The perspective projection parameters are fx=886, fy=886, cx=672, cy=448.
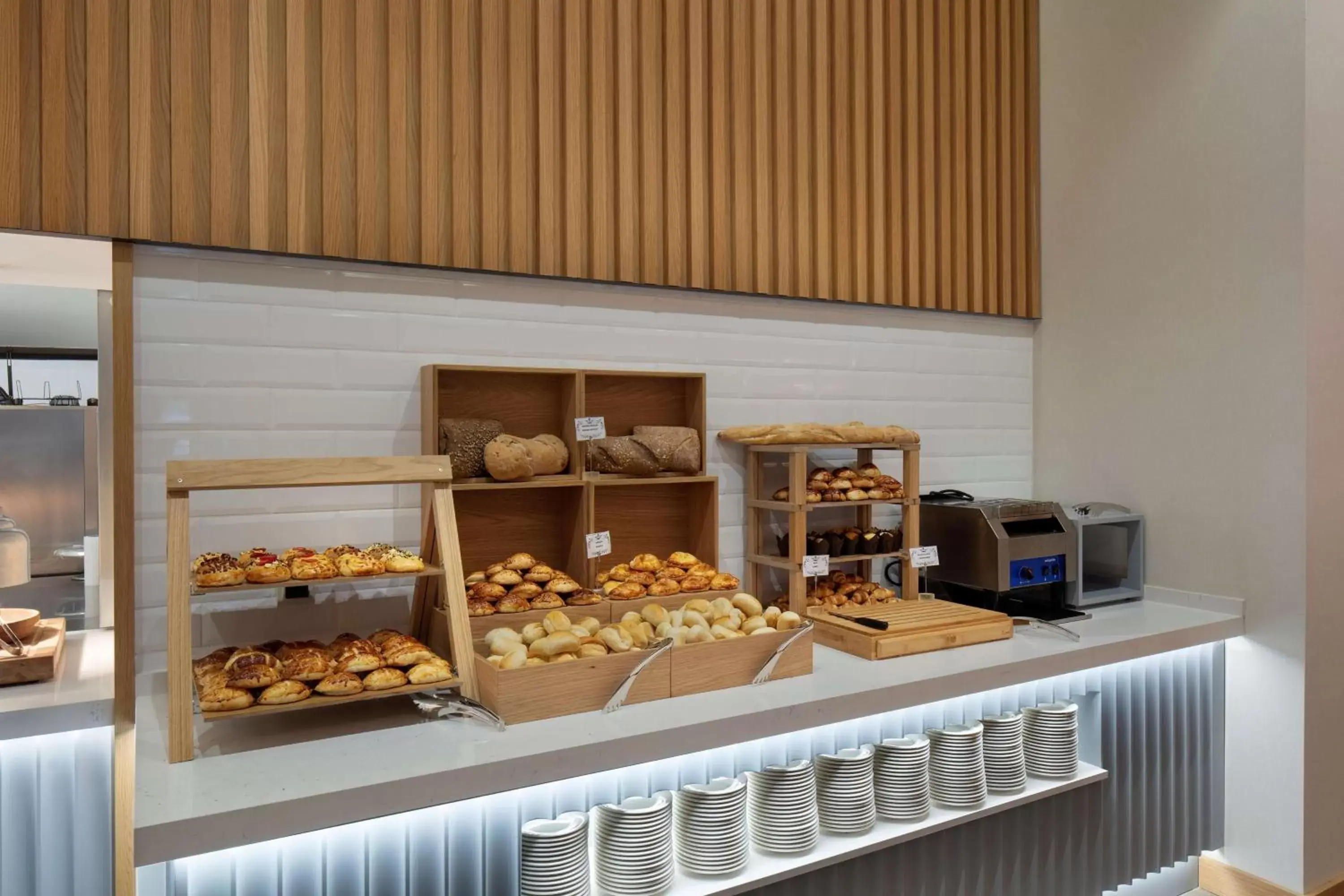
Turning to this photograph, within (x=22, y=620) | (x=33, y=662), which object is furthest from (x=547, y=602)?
(x=22, y=620)

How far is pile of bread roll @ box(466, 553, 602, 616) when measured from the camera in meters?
2.31

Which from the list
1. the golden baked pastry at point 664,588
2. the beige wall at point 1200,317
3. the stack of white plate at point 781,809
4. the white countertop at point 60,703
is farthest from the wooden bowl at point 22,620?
the beige wall at point 1200,317

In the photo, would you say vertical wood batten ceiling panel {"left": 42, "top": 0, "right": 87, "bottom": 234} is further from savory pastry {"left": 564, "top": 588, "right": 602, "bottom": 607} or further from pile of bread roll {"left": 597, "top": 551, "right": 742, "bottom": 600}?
pile of bread roll {"left": 597, "top": 551, "right": 742, "bottom": 600}

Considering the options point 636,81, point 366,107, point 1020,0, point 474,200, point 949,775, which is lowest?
point 949,775

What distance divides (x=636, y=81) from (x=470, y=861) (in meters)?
2.31

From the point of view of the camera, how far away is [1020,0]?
148 inches

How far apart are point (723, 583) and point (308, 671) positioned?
1198mm

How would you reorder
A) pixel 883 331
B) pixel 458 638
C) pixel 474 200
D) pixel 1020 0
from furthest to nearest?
1. pixel 1020 0
2. pixel 883 331
3. pixel 474 200
4. pixel 458 638

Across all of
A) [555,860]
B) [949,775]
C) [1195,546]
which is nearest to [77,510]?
[555,860]

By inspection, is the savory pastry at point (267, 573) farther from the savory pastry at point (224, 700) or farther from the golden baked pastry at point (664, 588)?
the golden baked pastry at point (664, 588)

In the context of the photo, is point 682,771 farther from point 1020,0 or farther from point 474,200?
point 1020,0

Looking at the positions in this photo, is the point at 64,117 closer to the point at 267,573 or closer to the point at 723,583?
the point at 267,573

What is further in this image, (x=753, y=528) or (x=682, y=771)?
(x=753, y=528)

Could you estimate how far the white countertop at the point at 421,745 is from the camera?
4.98 feet
